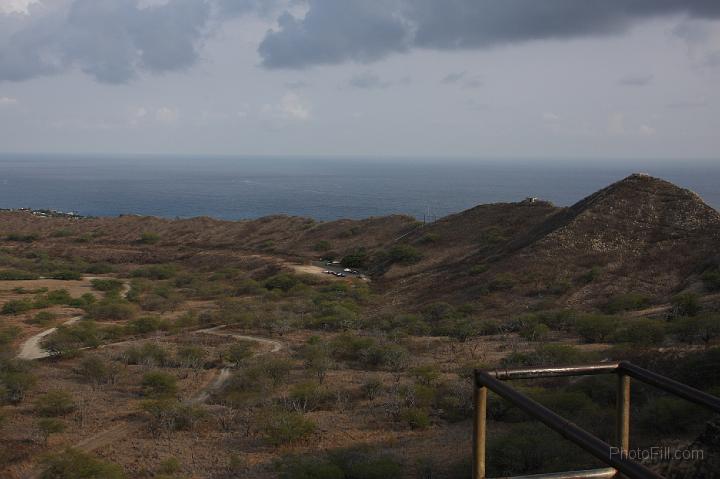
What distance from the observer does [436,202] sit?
16100 cm

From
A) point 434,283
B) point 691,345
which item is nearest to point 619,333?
point 691,345

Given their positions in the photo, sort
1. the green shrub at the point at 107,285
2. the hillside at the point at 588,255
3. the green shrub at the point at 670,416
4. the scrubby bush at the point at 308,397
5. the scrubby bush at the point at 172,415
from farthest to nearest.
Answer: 1. the green shrub at the point at 107,285
2. the hillside at the point at 588,255
3. the scrubby bush at the point at 308,397
4. the scrubby bush at the point at 172,415
5. the green shrub at the point at 670,416

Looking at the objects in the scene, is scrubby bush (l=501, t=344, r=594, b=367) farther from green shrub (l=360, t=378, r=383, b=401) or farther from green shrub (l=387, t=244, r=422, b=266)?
green shrub (l=387, t=244, r=422, b=266)

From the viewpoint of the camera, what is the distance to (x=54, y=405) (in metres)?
15.6

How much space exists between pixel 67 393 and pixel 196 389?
3.62m

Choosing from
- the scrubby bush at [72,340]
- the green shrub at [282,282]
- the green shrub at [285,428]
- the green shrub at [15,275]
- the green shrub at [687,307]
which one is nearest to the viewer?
the green shrub at [285,428]

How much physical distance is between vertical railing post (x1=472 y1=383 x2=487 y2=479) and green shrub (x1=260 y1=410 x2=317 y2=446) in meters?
10.1

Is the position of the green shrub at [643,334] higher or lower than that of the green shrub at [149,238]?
higher

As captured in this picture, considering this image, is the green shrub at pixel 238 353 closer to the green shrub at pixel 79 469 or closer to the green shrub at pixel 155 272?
the green shrub at pixel 79 469

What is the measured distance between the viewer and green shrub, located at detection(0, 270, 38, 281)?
44731 millimetres

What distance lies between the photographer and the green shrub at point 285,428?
13.1 meters

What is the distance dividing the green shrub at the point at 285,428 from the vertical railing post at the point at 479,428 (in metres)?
10.1

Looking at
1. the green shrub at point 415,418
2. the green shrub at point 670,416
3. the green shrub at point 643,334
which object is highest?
the green shrub at point 670,416

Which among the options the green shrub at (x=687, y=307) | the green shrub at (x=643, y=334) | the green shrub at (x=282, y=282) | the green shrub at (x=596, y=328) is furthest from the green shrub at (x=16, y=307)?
the green shrub at (x=687, y=307)
